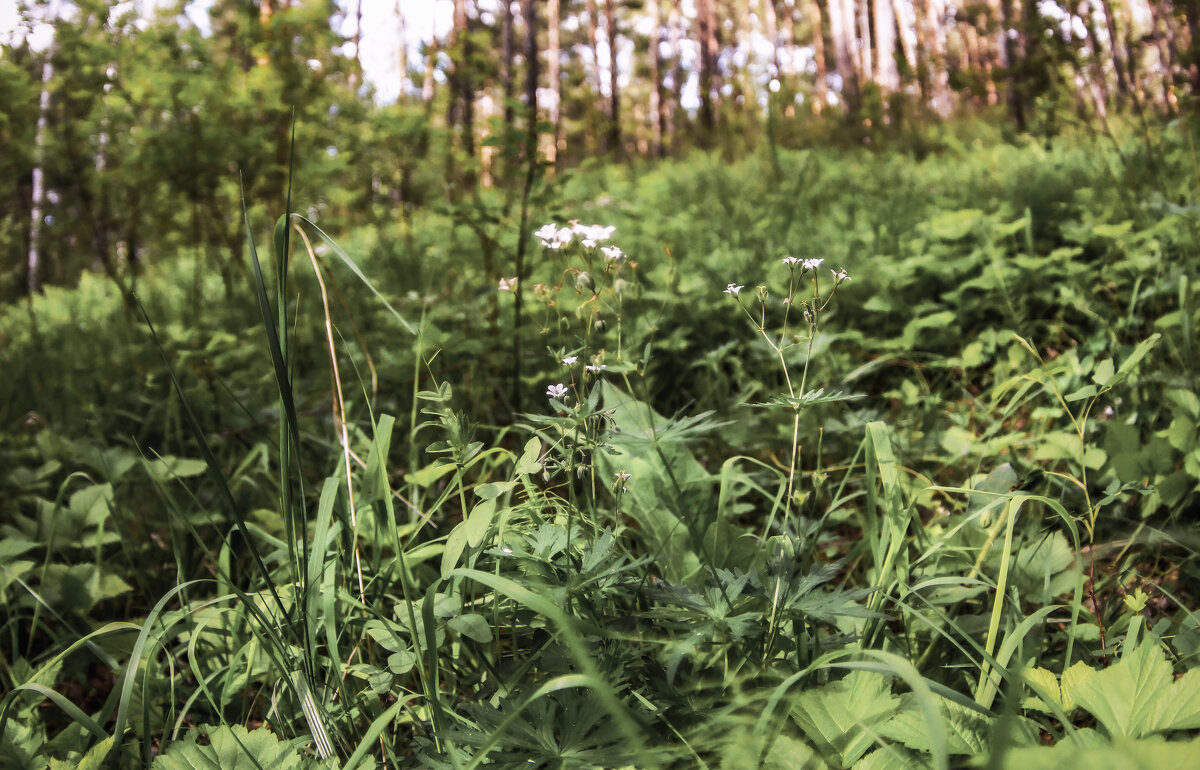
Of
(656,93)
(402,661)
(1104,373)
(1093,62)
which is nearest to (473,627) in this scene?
(402,661)

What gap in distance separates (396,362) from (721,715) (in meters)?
1.71

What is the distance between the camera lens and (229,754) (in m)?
0.88

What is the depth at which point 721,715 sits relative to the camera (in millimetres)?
850

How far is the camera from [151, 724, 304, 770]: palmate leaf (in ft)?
2.85

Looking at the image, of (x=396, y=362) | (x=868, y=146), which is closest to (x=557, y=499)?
(x=396, y=362)

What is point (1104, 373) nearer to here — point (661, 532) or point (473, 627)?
point (661, 532)

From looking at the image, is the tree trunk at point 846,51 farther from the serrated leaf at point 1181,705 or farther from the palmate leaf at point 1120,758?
the palmate leaf at point 1120,758

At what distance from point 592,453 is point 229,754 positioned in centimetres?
61

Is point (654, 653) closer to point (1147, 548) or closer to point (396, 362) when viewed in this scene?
point (1147, 548)

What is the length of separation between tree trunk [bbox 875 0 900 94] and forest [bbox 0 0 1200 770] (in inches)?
162

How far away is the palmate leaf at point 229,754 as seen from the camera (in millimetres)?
868

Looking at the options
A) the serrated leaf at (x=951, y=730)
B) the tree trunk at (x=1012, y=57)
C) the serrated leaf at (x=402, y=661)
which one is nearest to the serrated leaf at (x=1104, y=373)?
the serrated leaf at (x=951, y=730)

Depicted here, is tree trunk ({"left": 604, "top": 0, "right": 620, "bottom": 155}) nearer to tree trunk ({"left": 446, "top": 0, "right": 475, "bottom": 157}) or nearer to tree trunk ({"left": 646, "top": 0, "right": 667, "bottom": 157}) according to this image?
tree trunk ({"left": 646, "top": 0, "right": 667, "bottom": 157})

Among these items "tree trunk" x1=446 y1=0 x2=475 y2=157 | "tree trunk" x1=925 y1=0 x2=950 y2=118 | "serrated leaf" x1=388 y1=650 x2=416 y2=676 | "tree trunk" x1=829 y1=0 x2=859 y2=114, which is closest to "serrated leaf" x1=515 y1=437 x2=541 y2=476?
"serrated leaf" x1=388 y1=650 x2=416 y2=676
